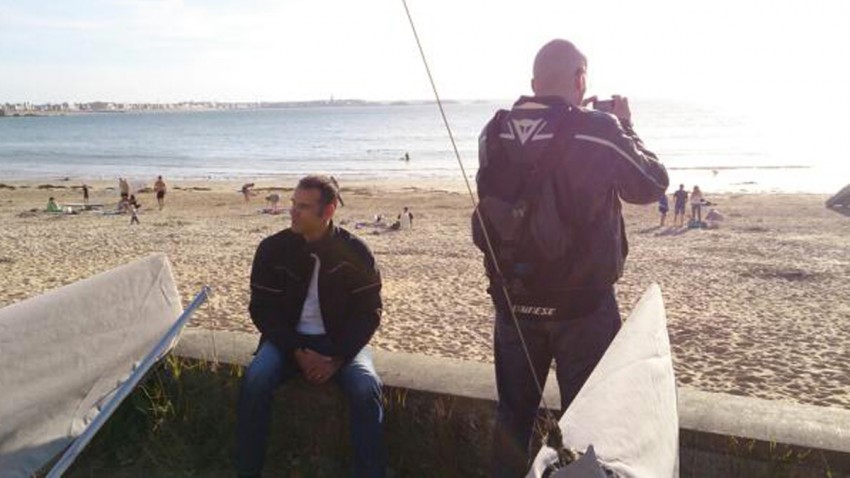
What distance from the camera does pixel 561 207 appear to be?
7.96ft

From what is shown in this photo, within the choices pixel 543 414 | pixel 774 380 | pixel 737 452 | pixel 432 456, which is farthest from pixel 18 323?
pixel 774 380

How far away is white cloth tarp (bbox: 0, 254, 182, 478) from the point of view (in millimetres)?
2982

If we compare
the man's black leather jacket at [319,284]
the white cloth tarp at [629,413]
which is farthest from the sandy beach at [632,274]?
the white cloth tarp at [629,413]

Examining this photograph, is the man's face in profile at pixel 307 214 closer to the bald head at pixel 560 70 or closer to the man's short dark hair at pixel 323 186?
the man's short dark hair at pixel 323 186

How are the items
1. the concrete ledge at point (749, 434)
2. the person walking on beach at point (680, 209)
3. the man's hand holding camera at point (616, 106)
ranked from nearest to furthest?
the concrete ledge at point (749, 434) < the man's hand holding camera at point (616, 106) < the person walking on beach at point (680, 209)

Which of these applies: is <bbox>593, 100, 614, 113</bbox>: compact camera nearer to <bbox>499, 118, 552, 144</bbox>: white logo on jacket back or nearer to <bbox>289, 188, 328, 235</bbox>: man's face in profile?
<bbox>499, 118, 552, 144</bbox>: white logo on jacket back

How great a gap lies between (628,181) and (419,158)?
5786 centimetres

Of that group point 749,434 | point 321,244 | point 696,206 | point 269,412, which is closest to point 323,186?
point 321,244

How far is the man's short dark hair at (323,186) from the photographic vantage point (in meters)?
3.67

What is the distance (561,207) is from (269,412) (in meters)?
1.56

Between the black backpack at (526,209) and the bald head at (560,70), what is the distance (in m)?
0.11

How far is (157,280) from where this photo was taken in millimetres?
3629

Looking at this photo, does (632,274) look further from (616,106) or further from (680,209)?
(616,106)

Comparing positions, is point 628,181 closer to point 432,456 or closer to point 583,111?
point 583,111
